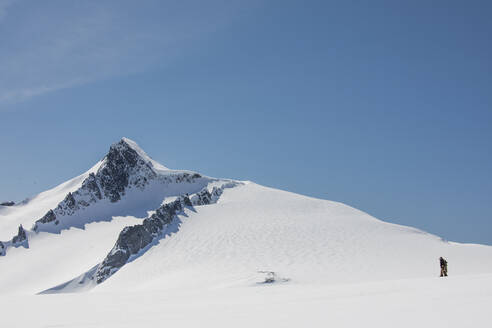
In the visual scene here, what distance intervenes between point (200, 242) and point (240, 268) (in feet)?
32.4

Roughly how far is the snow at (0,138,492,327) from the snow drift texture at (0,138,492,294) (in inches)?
8.5

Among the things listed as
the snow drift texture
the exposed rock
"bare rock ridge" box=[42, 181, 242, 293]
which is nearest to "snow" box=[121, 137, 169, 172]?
the snow drift texture

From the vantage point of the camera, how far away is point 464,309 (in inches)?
404

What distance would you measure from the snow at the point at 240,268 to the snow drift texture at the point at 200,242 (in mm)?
217

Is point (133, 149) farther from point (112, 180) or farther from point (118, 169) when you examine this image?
point (112, 180)

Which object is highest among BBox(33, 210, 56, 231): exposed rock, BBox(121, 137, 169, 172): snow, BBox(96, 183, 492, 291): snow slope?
BBox(121, 137, 169, 172): snow

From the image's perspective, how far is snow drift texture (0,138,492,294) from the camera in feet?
116

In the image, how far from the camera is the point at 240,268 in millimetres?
35938

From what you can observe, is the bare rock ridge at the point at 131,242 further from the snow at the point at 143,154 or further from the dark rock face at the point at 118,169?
the snow at the point at 143,154

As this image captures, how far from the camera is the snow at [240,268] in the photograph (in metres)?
11.2

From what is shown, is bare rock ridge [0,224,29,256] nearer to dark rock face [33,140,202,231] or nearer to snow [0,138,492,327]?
snow [0,138,492,327]

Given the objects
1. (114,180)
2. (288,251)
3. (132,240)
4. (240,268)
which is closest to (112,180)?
(114,180)

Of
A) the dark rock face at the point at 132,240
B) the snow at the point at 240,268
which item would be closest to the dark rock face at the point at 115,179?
the snow at the point at 240,268

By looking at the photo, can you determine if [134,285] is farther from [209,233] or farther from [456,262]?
[456,262]
